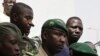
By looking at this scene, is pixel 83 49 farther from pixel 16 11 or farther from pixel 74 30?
pixel 74 30

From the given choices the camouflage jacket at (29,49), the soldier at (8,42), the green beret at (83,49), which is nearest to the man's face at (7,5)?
the camouflage jacket at (29,49)

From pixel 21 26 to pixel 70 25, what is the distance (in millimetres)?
1378

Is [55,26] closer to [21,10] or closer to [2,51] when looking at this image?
[21,10]

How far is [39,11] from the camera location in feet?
27.0

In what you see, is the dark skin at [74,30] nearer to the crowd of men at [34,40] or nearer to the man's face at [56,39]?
the crowd of men at [34,40]

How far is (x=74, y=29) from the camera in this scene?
5.57 metres

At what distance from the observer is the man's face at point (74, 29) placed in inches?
216

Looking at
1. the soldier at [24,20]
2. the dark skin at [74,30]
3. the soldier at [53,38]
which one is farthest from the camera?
the dark skin at [74,30]

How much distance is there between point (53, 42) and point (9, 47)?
31.6 inches

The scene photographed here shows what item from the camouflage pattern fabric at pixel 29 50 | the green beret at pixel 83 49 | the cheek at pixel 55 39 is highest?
the cheek at pixel 55 39

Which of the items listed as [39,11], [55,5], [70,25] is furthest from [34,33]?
[70,25]

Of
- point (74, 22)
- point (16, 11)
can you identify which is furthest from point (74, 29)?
point (16, 11)

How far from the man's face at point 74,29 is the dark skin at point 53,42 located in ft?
3.77

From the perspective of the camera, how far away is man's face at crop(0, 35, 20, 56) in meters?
3.63
